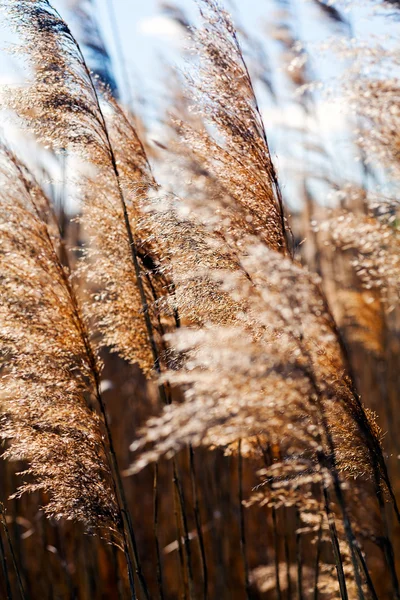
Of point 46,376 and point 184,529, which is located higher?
point 46,376

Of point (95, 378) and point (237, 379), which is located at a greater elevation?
point (237, 379)

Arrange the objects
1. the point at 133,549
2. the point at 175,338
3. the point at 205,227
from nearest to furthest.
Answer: the point at 175,338, the point at 205,227, the point at 133,549

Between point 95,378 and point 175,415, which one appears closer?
point 175,415

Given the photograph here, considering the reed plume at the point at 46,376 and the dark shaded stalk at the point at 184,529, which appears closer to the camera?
the reed plume at the point at 46,376

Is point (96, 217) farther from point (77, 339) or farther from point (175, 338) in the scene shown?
point (175, 338)

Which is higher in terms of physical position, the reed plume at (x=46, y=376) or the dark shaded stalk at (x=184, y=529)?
the reed plume at (x=46, y=376)

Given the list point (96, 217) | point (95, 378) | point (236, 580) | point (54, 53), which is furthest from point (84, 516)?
point (236, 580)

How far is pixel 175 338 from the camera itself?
1760 millimetres

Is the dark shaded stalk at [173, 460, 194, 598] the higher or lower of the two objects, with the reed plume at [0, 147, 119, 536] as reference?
lower

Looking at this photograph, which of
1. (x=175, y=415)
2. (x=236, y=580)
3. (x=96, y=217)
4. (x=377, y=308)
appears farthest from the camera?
(x=377, y=308)

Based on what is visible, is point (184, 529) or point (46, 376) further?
point (184, 529)

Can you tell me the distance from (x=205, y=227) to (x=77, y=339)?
0.78 meters

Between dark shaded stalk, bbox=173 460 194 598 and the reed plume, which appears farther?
dark shaded stalk, bbox=173 460 194 598

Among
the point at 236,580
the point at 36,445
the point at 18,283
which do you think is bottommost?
the point at 236,580
